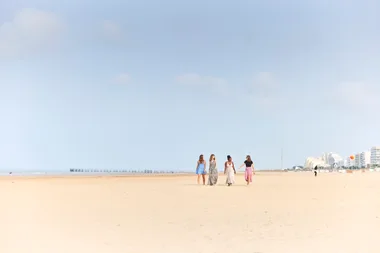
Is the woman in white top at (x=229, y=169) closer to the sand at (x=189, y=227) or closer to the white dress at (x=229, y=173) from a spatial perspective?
the white dress at (x=229, y=173)

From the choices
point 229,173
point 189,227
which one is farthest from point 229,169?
point 189,227

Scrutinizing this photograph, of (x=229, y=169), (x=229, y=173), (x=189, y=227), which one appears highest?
(x=229, y=169)

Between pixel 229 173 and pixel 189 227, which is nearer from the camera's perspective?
pixel 189 227

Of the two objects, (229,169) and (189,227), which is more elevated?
(229,169)

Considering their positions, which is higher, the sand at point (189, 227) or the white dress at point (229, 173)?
the white dress at point (229, 173)

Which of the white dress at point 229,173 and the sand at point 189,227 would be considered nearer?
the sand at point 189,227

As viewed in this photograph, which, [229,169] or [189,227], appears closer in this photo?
[189,227]

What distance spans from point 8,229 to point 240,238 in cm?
529

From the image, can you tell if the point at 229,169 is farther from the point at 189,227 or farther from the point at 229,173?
the point at 189,227

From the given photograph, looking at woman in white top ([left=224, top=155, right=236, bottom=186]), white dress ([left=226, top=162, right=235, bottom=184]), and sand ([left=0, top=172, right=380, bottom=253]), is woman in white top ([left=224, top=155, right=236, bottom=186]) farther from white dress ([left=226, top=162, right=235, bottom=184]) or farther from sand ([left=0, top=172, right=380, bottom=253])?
sand ([left=0, top=172, right=380, bottom=253])

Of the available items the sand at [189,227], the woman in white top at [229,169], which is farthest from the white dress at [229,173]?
the sand at [189,227]

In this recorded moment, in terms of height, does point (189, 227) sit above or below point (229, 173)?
below

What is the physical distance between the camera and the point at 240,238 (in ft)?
27.8

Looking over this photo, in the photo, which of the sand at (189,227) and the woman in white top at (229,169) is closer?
the sand at (189,227)
